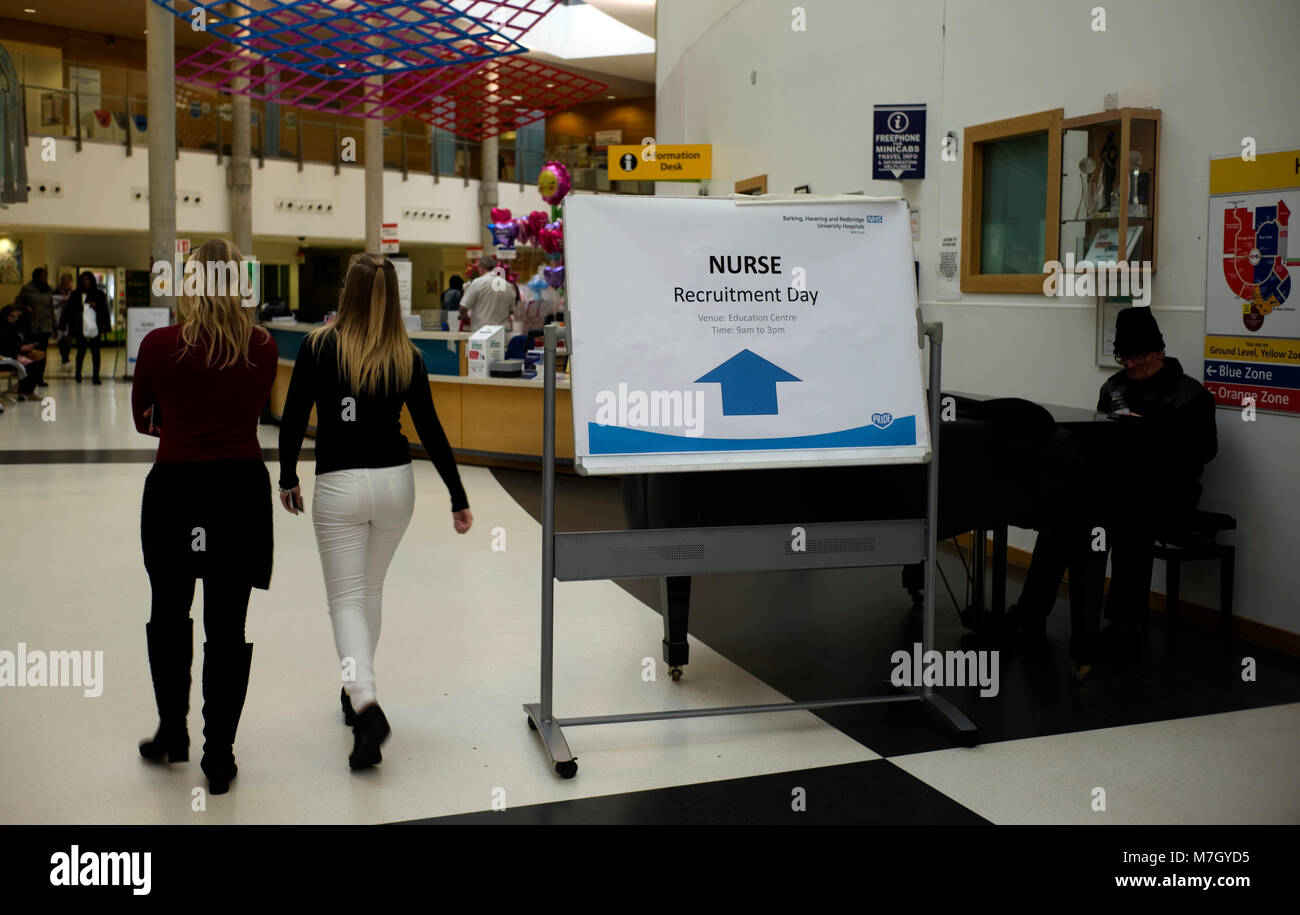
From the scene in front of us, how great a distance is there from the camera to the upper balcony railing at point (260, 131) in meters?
19.6

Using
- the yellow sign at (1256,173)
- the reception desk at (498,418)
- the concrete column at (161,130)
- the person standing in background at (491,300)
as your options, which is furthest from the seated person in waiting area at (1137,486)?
the concrete column at (161,130)

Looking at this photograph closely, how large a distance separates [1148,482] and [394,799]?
9.78ft

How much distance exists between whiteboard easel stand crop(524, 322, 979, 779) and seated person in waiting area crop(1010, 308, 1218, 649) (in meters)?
0.95

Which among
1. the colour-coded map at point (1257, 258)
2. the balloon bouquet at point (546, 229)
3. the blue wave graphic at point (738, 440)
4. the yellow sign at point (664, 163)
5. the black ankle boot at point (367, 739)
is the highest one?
the yellow sign at point (664, 163)

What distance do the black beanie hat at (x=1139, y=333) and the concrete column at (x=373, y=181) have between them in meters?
20.9

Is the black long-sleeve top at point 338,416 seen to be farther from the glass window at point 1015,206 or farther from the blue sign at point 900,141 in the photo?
the blue sign at point 900,141

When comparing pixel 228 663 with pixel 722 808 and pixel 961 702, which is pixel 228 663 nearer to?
pixel 722 808

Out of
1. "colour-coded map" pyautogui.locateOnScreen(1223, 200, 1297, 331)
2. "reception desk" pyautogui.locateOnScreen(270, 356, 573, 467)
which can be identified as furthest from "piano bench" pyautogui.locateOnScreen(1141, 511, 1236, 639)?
"reception desk" pyautogui.locateOnScreen(270, 356, 573, 467)

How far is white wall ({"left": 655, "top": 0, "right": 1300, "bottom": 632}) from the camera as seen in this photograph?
4.75m

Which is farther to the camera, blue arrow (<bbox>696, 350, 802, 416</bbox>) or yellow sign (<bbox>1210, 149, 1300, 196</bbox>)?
yellow sign (<bbox>1210, 149, 1300, 196</bbox>)

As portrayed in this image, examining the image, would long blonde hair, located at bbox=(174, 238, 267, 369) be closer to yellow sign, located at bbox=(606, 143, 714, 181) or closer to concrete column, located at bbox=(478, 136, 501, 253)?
yellow sign, located at bbox=(606, 143, 714, 181)

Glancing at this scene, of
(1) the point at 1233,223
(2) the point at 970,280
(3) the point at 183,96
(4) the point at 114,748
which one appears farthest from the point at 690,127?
(3) the point at 183,96

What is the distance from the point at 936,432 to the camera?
3.84 meters
